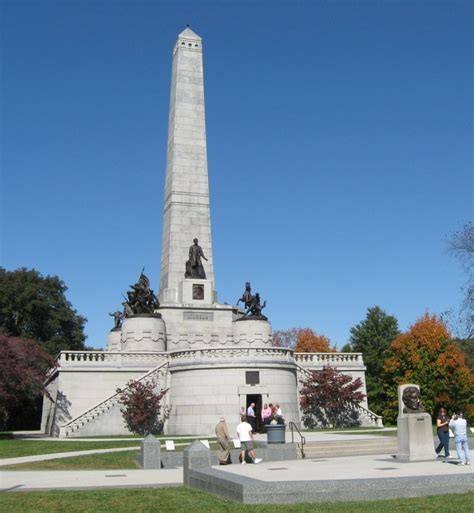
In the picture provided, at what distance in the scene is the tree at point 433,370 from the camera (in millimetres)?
53844

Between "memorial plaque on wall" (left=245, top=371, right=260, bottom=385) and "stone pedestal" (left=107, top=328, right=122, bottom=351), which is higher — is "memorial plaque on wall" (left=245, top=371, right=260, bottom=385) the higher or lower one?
the lower one

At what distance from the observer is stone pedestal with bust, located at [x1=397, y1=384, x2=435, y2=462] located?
65.7 ft

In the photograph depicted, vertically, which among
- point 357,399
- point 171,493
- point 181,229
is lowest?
point 171,493

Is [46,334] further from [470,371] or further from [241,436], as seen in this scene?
[241,436]

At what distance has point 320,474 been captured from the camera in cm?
1644

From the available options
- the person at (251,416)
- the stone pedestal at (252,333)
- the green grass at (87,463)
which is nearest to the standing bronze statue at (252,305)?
the stone pedestal at (252,333)

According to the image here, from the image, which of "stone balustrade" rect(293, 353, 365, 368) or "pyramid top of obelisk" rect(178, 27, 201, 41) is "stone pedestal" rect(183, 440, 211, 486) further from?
"pyramid top of obelisk" rect(178, 27, 201, 41)

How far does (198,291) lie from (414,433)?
29.3 metres

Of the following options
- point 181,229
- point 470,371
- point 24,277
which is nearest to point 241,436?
point 181,229

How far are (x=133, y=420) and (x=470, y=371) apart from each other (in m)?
29.4

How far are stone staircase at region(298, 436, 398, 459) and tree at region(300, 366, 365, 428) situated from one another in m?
14.5

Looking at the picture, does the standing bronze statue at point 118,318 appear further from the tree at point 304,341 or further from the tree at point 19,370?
the tree at point 304,341

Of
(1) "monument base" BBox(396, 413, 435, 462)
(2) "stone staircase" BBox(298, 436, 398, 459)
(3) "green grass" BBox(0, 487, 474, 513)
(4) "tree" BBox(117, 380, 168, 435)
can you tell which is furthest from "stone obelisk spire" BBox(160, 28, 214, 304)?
(3) "green grass" BBox(0, 487, 474, 513)

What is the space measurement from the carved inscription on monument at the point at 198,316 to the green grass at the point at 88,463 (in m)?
23.3
